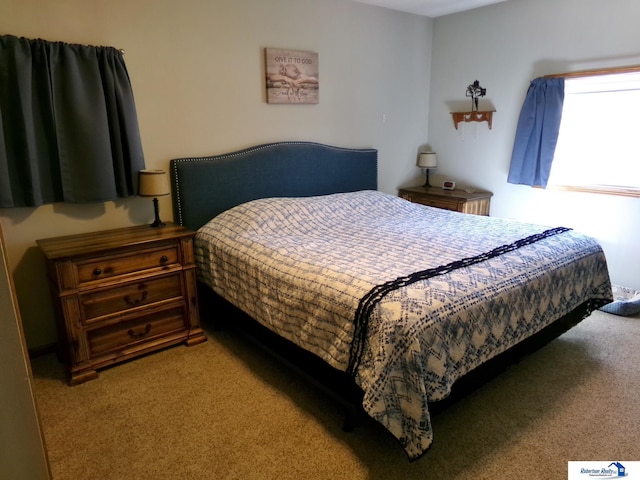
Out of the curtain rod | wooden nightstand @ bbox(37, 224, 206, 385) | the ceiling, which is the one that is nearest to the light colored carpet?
wooden nightstand @ bbox(37, 224, 206, 385)

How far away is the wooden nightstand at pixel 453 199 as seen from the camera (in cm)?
407

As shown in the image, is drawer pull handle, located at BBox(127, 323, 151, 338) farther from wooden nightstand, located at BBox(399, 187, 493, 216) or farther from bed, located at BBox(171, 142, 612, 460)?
wooden nightstand, located at BBox(399, 187, 493, 216)

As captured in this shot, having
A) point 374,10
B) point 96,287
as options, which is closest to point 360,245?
point 96,287

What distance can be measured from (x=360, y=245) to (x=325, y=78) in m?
1.85

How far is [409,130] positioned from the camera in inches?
178

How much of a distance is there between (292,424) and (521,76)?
3.53 metres

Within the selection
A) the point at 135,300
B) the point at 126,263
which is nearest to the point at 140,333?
the point at 135,300

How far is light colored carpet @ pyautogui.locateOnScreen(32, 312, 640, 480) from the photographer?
180 centimetres

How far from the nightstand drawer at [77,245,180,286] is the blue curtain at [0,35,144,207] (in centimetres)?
45

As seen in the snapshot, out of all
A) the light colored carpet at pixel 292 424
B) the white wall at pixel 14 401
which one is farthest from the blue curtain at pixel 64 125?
the white wall at pixel 14 401

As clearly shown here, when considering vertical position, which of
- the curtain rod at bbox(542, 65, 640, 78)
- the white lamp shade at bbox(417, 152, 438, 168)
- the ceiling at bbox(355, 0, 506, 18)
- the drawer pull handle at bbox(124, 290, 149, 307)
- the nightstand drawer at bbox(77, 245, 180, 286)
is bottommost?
the drawer pull handle at bbox(124, 290, 149, 307)

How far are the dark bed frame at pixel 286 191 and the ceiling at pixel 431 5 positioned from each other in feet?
4.33

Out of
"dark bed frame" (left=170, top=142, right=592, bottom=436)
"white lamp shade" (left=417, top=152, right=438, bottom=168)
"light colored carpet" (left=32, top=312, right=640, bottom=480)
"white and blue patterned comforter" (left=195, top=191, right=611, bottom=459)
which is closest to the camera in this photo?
"white and blue patterned comforter" (left=195, top=191, right=611, bottom=459)

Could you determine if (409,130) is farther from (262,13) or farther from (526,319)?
(526,319)
